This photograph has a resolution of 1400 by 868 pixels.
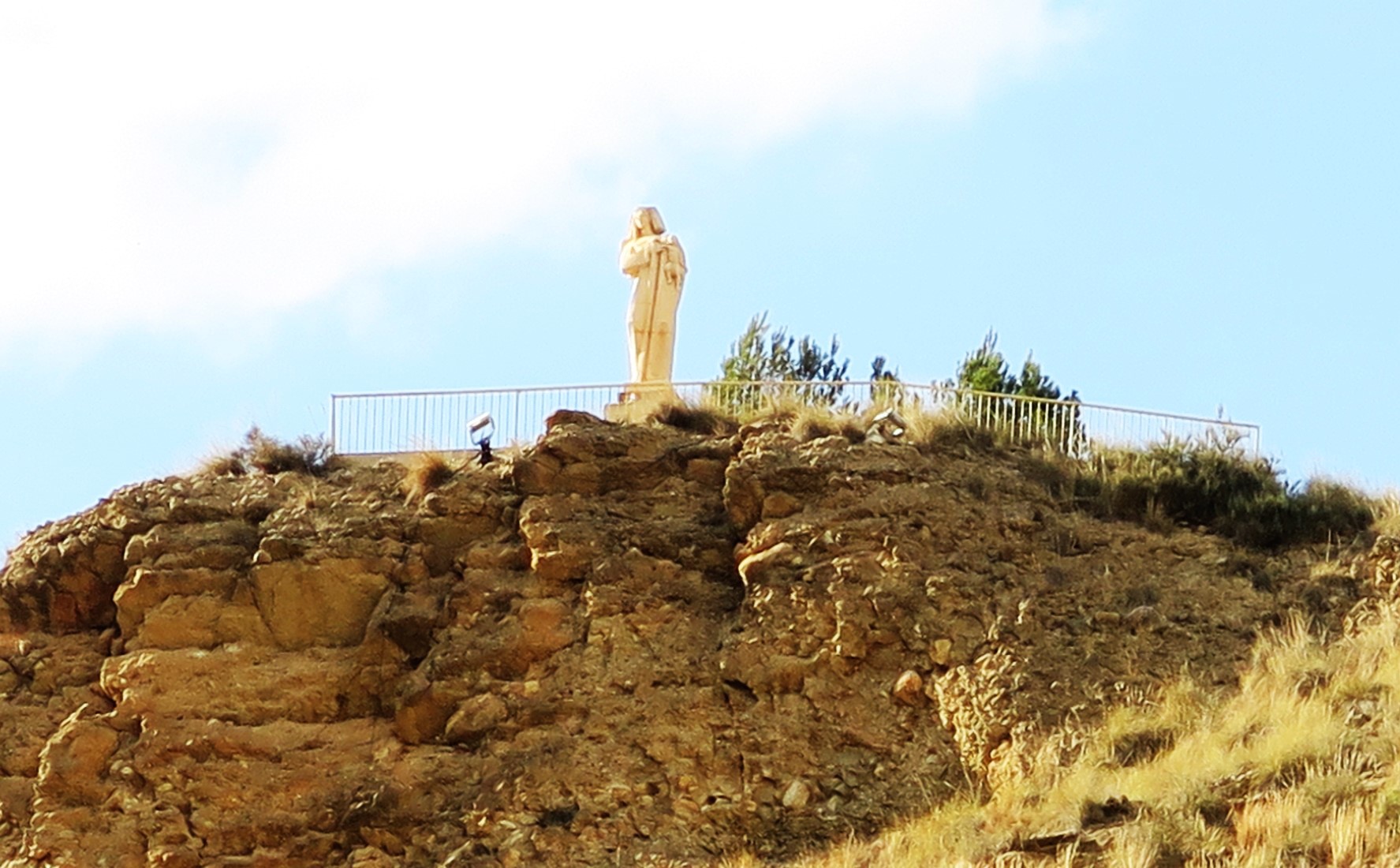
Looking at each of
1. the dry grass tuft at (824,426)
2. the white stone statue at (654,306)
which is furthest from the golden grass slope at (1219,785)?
the white stone statue at (654,306)

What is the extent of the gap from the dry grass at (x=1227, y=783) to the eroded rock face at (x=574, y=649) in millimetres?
423

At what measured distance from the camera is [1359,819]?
18.9 metres

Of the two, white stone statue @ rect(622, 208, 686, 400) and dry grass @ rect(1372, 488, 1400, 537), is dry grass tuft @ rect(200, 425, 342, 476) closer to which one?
white stone statue @ rect(622, 208, 686, 400)

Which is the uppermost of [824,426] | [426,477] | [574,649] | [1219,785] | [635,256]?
[635,256]

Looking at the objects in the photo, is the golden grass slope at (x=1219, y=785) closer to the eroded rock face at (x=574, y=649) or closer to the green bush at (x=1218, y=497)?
the eroded rock face at (x=574, y=649)

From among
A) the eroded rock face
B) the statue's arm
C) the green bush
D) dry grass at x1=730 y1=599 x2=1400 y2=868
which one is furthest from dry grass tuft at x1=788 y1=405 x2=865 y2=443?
dry grass at x1=730 y1=599 x2=1400 y2=868

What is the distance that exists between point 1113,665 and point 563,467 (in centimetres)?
506

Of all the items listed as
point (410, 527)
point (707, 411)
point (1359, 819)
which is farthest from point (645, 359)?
point (1359, 819)

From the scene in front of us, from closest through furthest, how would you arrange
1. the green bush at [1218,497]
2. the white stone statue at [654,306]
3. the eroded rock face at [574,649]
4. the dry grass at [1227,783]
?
1. the dry grass at [1227,783]
2. the eroded rock face at [574,649]
3. the green bush at [1218,497]
4. the white stone statue at [654,306]

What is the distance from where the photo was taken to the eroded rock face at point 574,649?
21.6 m

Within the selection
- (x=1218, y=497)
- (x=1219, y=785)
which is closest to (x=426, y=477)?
(x=1218, y=497)

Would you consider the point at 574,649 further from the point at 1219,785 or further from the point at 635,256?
the point at 1219,785

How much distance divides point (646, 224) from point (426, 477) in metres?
3.93

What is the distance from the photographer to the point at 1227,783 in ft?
65.7
